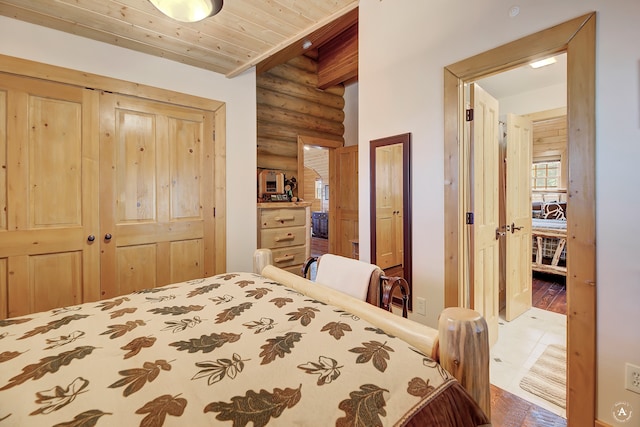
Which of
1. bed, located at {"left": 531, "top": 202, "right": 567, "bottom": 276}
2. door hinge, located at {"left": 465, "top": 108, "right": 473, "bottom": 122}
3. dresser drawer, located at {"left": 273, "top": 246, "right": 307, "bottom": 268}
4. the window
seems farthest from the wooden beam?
the window

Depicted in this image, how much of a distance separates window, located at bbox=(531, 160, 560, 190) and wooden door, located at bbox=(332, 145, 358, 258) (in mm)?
5126

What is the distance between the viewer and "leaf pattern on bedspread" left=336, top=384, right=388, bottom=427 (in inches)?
24.8

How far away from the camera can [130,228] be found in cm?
250

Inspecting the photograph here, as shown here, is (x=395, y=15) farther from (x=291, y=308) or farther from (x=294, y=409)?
(x=294, y=409)

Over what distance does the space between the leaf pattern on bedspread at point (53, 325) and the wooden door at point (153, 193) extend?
4.90 ft

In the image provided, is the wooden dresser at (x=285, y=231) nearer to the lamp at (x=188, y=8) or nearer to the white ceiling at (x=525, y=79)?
the lamp at (x=188, y=8)

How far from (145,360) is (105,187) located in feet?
6.87

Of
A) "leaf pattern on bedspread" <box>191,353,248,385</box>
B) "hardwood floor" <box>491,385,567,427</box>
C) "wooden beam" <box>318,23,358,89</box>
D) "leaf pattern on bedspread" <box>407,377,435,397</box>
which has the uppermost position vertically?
"wooden beam" <box>318,23,358,89</box>

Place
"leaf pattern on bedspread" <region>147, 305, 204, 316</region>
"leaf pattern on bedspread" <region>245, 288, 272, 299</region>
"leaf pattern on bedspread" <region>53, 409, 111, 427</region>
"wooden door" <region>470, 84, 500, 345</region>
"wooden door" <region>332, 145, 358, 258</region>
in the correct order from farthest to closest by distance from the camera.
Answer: "wooden door" <region>332, 145, 358, 258</region> < "wooden door" <region>470, 84, 500, 345</region> < "leaf pattern on bedspread" <region>245, 288, 272, 299</region> < "leaf pattern on bedspread" <region>147, 305, 204, 316</region> < "leaf pattern on bedspread" <region>53, 409, 111, 427</region>

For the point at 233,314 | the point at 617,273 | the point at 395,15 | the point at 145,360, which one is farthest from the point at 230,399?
the point at 395,15

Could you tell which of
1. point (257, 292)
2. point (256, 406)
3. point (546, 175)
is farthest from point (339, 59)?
point (546, 175)

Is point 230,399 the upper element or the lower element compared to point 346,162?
lower

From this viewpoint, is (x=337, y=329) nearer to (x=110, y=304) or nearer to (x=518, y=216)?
(x=110, y=304)

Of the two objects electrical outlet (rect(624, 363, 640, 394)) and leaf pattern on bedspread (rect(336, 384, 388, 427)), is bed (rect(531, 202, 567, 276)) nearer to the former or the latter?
electrical outlet (rect(624, 363, 640, 394))
